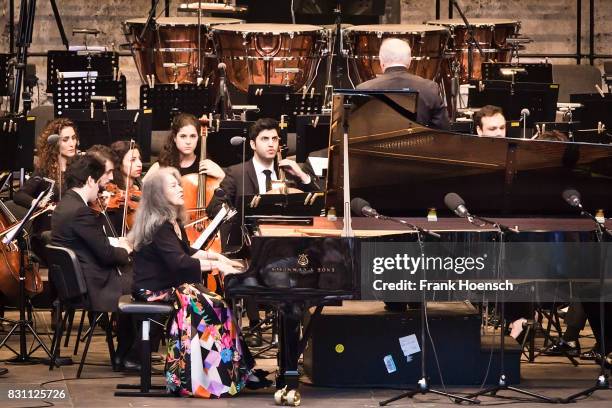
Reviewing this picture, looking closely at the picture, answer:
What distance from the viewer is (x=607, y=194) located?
294 inches

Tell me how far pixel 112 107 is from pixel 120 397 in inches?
156

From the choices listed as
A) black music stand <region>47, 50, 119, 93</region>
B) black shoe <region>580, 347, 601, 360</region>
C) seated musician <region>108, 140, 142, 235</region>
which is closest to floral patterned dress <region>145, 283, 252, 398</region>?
seated musician <region>108, 140, 142, 235</region>

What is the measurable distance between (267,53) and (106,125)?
2647 millimetres

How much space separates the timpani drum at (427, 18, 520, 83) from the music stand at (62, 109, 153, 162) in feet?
12.8

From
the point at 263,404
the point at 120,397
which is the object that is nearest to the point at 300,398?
the point at 263,404

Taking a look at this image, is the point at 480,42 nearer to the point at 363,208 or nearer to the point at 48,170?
the point at 48,170

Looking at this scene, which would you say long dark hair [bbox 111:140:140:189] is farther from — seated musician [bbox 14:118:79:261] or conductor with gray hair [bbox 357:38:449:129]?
conductor with gray hair [bbox 357:38:449:129]

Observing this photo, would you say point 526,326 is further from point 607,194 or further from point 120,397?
point 120,397

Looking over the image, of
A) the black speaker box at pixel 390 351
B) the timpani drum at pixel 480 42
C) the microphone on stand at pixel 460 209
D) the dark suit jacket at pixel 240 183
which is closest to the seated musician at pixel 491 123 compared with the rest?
the dark suit jacket at pixel 240 183

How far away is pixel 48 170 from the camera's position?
9000 mm

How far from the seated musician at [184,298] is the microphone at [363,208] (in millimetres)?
719

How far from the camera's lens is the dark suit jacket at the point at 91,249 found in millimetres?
7660

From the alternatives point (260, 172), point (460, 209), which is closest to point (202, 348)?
point (460, 209)

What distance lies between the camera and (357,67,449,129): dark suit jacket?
8.13 meters
